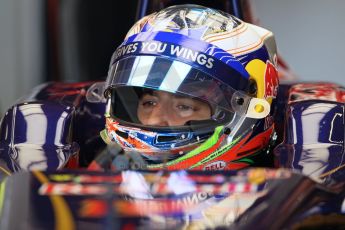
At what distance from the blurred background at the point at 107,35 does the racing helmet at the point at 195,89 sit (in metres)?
1.71

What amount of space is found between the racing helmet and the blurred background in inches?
67.5

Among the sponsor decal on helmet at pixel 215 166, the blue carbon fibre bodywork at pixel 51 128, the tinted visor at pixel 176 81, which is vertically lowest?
the sponsor decal on helmet at pixel 215 166

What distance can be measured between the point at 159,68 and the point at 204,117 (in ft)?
0.58

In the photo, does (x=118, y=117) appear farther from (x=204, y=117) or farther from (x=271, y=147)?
(x=271, y=147)

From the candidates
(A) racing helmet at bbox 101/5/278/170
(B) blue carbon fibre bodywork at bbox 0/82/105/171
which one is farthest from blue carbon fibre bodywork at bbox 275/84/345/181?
(B) blue carbon fibre bodywork at bbox 0/82/105/171

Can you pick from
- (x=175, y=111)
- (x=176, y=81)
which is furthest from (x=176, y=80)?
(x=175, y=111)

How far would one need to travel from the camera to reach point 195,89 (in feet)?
5.93

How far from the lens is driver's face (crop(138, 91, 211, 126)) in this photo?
6.18ft

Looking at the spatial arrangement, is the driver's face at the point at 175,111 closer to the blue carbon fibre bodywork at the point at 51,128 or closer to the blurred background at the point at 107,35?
the blue carbon fibre bodywork at the point at 51,128

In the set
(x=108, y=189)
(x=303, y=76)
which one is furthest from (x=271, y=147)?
(x=303, y=76)

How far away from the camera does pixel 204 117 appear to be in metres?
1.89

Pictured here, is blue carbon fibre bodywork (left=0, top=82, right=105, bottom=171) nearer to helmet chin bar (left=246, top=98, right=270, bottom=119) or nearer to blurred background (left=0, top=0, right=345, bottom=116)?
helmet chin bar (left=246, top=98, right=270, bottom=119)

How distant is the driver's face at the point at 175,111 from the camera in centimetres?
188

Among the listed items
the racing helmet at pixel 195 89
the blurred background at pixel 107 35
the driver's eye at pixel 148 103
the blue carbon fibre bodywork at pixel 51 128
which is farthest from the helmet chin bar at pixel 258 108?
the blurred background at pixel 107 35
